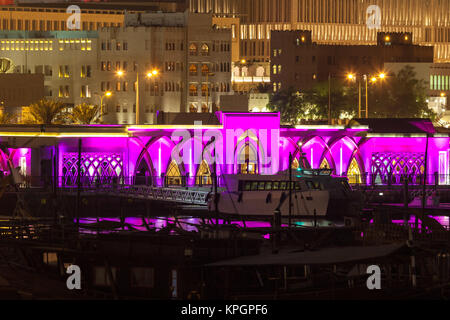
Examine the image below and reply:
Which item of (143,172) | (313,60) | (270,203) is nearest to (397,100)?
(313,60)

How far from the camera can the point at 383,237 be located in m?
49.5

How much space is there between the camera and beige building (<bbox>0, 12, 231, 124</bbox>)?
478ft

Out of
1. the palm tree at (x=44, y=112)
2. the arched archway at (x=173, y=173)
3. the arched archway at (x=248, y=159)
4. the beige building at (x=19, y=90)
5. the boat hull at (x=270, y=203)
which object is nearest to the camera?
the boat hull at (x=270, y=203)

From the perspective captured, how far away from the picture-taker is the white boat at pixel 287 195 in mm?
68000

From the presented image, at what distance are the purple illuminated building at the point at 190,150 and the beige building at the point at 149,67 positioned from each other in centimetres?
5362

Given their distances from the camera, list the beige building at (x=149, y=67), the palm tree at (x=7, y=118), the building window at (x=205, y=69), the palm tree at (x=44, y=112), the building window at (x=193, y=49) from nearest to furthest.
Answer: the palm tree at (x=44, y=112) → the palm tree at (x=7, y=118) → the beige building at (x=149, y=67) → the building window at (x=193, y=49) → the building window at (x=205, y=69)

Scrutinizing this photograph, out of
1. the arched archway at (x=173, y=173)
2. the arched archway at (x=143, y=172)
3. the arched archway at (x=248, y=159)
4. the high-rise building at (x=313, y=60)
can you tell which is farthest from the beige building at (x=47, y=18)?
the arched archway at (x=248, y=159)

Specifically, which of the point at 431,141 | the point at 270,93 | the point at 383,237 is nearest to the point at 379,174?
the point at 431,141

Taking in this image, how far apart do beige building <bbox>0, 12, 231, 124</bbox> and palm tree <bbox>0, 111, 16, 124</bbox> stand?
1074cm

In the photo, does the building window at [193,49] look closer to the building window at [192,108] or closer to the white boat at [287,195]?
the building window at [192,108]

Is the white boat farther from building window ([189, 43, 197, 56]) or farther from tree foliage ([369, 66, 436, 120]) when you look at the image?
building window ([189, 43, 197, 56])
